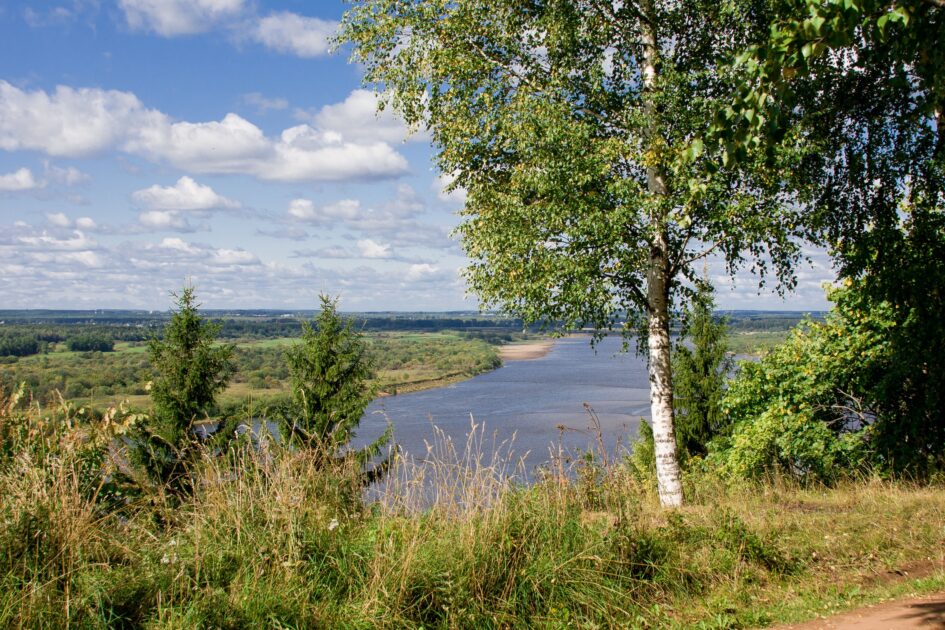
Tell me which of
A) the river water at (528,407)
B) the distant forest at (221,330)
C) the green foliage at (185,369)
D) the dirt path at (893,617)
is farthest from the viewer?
the river water at (528,407)

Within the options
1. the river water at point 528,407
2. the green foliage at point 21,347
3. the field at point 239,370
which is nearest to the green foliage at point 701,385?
→ the river water at point 528,407

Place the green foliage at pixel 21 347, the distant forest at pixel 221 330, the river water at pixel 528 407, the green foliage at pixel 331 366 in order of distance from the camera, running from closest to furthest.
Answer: the green foliage at pixel 331 366
the distant forest at pixel 221 330
the river water at pixel 528 407
the green foliage at pixel 21 347

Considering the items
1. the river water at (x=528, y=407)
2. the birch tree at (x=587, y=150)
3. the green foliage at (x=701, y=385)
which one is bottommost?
the river water at (x=528, y=407)

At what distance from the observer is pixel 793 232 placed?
948cm

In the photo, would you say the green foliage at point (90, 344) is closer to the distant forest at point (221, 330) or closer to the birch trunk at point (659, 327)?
the distant forest at point (221, 330)

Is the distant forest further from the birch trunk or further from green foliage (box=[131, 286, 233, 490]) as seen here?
the birch trunk

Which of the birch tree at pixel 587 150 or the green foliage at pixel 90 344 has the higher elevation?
the birch tree at pixel 587 150

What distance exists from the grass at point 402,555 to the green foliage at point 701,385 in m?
20.3

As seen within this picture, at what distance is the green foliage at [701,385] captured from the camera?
85.4 feet

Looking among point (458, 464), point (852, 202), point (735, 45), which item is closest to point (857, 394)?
point (852, 202)

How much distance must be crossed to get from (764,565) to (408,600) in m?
2.87

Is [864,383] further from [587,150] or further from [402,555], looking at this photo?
[402,555]

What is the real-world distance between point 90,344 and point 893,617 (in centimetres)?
5130

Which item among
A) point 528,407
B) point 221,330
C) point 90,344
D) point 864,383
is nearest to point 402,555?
point 864,383
